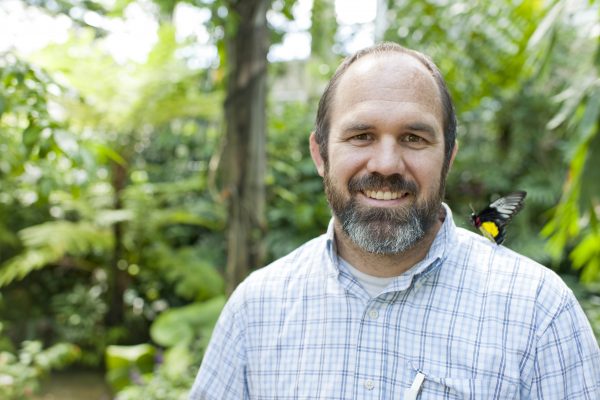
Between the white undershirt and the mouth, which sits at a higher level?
the mouth

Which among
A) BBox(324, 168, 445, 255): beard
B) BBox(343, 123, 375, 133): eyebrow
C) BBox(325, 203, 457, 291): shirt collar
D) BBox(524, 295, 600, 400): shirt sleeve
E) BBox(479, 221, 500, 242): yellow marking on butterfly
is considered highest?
BBox(343, 123, 375, 133): eyebrow

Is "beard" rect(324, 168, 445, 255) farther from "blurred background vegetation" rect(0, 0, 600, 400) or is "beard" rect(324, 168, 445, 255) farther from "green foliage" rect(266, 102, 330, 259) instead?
"green foliage" rect(266, 102, 330, 259)

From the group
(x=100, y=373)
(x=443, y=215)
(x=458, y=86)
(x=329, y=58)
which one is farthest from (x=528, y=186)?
(x=443, y=215)

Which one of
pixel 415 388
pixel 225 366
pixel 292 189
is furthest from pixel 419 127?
pixel 292 189

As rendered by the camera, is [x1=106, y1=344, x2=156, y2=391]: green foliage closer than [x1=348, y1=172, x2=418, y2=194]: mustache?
No

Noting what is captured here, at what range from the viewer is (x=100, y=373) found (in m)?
5.58

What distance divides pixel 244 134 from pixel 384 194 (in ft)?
4.96

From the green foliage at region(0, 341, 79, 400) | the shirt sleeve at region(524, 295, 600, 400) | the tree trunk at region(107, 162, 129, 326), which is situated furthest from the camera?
the tree trunk at region(107, 162, 129, 326)

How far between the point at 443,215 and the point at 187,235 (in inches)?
220

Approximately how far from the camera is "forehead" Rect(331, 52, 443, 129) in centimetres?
132

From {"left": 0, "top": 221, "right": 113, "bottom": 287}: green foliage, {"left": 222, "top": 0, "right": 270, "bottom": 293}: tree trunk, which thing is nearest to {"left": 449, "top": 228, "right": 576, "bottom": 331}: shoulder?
{"left": 222, "top": 0, "right": 270, "bottom": 293}: tree trunk

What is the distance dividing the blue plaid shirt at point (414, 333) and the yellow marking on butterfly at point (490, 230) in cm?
2

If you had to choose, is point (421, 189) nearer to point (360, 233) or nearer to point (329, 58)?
point (360, 233)

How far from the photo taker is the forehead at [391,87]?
1324 millimetres
